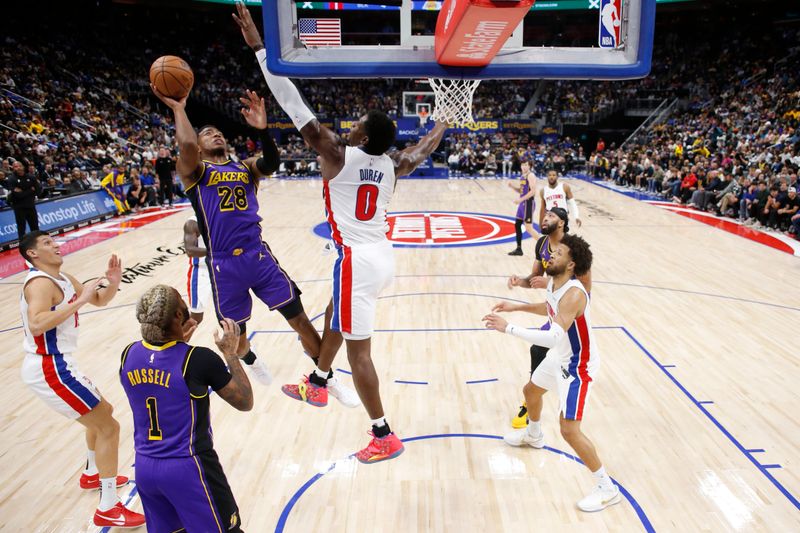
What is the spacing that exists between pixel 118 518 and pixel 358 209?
2.28 m

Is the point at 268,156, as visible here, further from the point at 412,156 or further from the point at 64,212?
the point at 64,212

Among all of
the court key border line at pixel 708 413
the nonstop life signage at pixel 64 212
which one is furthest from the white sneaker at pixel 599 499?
the nonstop life signage at pixel 64 212

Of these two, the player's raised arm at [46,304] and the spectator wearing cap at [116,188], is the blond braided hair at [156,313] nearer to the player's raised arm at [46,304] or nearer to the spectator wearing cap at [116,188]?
the player's raised arm at [46,304]

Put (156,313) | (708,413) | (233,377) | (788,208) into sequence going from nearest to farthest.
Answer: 1. (156,313)
2. (233,377)
3. (708,413)
4. (788,208)

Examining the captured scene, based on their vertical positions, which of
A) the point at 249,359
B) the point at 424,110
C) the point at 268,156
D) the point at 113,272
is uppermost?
the point at 424,110

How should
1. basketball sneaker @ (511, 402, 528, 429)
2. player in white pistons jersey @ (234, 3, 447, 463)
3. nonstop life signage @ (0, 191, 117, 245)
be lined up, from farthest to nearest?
nonstop life signage @ (0, 191, 117, 245) < basketball sneaker @ (511, 402, 528, 429) < player in white pistons jersey @ (234, 3, 447, 463)

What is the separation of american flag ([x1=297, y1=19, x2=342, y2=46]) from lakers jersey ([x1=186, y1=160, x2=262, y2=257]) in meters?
0.94

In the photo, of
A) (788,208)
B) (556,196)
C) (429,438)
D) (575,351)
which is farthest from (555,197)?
(788,208)

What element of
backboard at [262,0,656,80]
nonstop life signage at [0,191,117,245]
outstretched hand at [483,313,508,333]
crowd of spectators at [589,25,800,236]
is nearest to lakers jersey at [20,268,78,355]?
backboard at [262,0,656,80]

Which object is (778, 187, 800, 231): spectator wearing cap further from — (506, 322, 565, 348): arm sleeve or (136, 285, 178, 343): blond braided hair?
(136, 285, 178, 343): blond braided hair

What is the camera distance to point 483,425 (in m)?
4.47

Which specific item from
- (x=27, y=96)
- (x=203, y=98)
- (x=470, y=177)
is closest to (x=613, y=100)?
(x=470, y=177)

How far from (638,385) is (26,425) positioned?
508 centimetres

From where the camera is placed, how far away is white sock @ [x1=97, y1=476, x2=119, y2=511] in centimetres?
342
